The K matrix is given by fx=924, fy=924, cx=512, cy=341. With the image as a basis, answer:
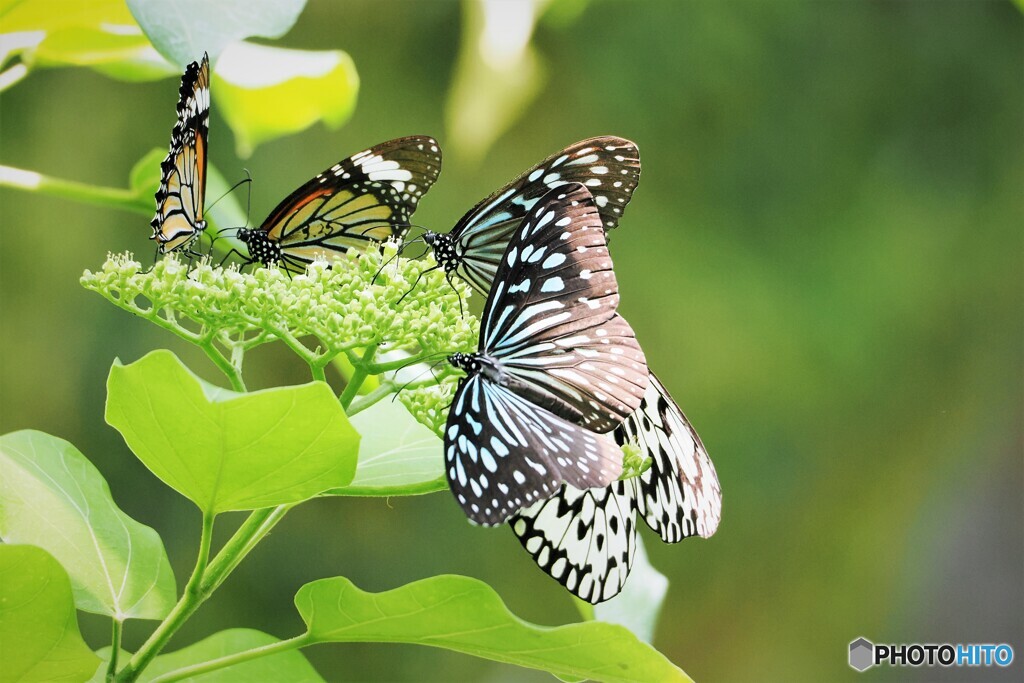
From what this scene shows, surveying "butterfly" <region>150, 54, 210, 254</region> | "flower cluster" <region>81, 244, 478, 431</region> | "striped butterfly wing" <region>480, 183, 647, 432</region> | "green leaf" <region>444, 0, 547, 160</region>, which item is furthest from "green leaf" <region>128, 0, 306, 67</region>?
"green leaf" <region>444, 0, 547, 160</region>

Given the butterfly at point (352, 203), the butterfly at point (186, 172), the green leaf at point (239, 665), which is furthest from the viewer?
the butterfly at point (352, 203)

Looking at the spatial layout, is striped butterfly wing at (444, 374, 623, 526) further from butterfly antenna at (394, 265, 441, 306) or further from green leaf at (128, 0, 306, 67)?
green leaf at (128, 0, 306, 67)

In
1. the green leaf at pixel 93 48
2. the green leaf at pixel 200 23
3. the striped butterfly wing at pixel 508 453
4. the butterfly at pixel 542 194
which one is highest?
the green leaf at pixel 93 48

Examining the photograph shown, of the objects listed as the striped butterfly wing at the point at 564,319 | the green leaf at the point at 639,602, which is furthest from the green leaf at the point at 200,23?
the green leaf at the point at 639,602

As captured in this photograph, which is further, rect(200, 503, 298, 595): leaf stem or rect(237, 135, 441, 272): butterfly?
rect(237, 135, 441, 272): butterfly

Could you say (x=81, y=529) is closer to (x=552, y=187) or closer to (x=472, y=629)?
(x=472, y=629)

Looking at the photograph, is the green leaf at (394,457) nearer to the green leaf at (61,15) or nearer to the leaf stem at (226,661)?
the leaf stem at (226,661)

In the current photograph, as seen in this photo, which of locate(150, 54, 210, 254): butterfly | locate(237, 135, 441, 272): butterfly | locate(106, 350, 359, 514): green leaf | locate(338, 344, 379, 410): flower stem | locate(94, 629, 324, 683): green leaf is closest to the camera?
locate(106, 350, 359, 514): green leaf
